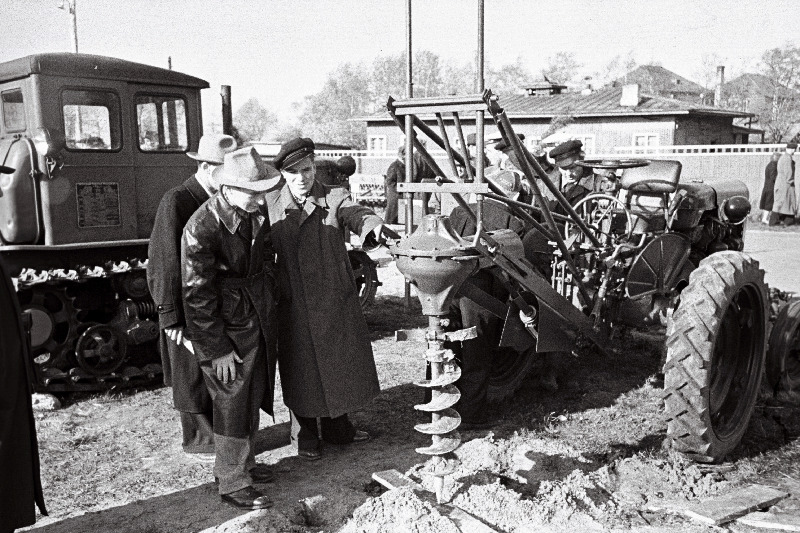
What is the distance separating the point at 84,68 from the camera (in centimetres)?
677

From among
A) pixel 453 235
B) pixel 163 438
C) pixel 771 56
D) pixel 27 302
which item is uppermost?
pixel 771 56

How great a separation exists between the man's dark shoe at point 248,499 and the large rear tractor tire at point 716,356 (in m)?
2.32

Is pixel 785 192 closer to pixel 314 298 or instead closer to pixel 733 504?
pixel 733 504

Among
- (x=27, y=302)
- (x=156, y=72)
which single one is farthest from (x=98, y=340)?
(x=156, y=72)

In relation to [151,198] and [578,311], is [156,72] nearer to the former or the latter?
[151,198]

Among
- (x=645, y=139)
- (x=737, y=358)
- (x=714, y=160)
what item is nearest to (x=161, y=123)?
(x=737, y=358)

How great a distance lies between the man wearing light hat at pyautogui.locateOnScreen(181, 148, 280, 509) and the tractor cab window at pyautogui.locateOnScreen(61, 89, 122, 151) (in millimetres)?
3147

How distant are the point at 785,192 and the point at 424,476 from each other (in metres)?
17.1

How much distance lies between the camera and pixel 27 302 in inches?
261

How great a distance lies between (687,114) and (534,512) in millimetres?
25010

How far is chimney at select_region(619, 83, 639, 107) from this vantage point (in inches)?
1074

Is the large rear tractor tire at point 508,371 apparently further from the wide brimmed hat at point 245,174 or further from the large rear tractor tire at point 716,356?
the wide brimmed hat at point 245,174

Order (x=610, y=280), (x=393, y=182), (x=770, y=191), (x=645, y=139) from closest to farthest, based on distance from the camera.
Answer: (x=610, y=280) < (x=393, y=182) < (x=770, y=191) < (x=645, y=139)

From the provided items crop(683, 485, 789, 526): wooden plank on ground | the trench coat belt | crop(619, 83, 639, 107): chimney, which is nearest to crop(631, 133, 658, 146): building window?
crop(619, 83, 639, 107): chimney
